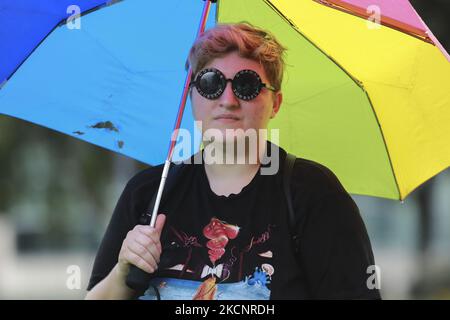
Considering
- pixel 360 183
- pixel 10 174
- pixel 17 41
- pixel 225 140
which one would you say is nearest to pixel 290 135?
pixel 360 183

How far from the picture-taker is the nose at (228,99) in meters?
2.59

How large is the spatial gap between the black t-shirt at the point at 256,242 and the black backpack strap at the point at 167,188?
0.06ft

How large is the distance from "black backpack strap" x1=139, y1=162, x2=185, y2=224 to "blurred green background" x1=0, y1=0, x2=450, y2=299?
Result: 7858 mm

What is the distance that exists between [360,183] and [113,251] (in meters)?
1.14

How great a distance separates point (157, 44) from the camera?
3119mm

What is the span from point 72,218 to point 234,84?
10.4 m

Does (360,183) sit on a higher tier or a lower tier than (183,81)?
lower

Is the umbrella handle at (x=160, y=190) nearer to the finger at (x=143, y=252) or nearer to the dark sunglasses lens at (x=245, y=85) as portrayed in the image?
the finger at (x=143, y=252)

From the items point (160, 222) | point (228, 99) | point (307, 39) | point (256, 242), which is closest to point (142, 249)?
point (160, 222)

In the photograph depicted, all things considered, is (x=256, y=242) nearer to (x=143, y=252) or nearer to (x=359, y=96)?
(x=143, y=252)

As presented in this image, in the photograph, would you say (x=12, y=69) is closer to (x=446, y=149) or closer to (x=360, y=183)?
(x=360, y=183)

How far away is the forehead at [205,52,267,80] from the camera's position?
104 inches

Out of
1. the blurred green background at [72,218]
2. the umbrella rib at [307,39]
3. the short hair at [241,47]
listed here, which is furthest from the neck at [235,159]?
the blurred green background at [72,218]

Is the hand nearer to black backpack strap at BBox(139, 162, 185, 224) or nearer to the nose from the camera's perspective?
black backpack strap at BBox(139, 162, 185, 224)
